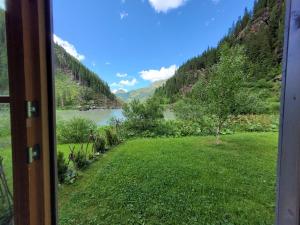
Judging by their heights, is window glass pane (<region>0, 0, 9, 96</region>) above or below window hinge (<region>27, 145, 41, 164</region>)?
above

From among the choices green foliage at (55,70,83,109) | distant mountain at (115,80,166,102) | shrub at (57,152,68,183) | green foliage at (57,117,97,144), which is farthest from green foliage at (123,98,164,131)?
shrub at (57,152,68,183)

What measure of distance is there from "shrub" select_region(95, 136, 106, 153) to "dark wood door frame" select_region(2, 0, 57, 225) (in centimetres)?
302

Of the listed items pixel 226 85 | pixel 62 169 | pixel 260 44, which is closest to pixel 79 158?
pixel 62 169

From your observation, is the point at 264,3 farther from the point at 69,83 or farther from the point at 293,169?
the point at 293,169

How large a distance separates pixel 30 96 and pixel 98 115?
3.51m

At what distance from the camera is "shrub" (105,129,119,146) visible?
3.85 meters

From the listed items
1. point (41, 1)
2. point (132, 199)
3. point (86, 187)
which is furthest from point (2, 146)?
point (86, 187)

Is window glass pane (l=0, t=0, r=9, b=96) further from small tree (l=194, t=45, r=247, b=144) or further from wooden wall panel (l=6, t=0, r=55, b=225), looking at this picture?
small tree (l=194, t=45, r=247, b=144)

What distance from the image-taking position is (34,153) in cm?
62

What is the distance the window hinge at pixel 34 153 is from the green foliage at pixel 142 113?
3.42 m

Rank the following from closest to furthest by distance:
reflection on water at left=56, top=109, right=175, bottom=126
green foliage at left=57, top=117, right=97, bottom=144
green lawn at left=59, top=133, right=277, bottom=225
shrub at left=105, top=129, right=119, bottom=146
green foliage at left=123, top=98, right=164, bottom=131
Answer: green lawn at left=59, top=133, right=277, bottom=225
green foliage at left=57, top=117, right=97, bottom=144
reflection on water at left=56, top=109, right=175, bottom=126
shrub at left=105, top=129, right=119, bottom=146
green foliage at left=123, top=98, right=164, bottom=131

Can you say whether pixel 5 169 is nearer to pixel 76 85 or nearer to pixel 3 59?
pixel 3 59

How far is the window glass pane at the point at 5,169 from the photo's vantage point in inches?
24.9

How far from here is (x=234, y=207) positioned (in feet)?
7.72
